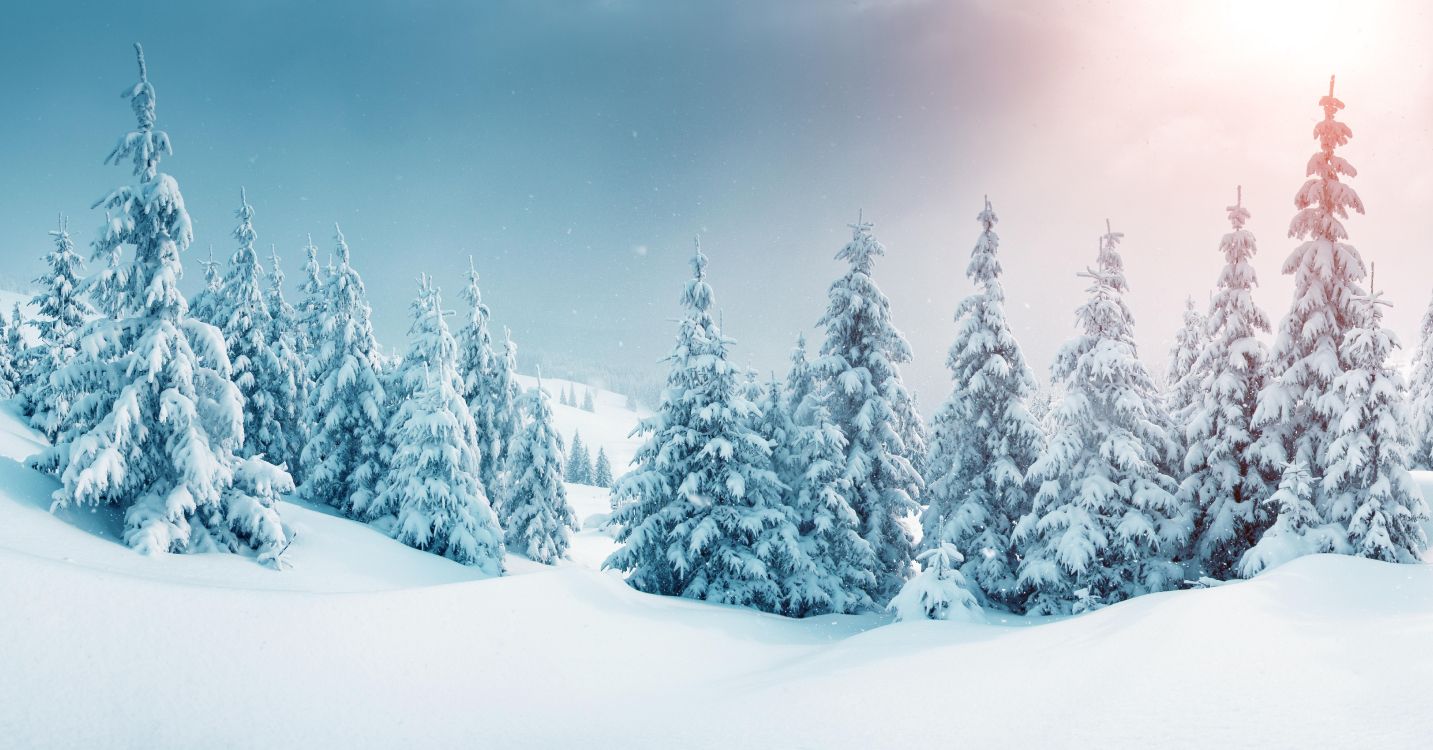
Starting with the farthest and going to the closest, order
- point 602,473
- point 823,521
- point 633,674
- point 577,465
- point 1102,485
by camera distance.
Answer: point 577,465 → point 602,473 → point 823,521 → point 1102,485 → point 633,674

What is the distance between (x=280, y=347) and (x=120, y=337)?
19.6 m

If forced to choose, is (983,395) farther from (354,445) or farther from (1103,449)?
(354,445)

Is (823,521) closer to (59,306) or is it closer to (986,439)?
→ (986,439)

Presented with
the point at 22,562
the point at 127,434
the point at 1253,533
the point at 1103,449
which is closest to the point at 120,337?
the point at 127,434

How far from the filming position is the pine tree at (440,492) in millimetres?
26000

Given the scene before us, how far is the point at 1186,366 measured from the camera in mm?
26922

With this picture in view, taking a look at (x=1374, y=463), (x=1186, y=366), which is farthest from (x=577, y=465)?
(x=1374, y=463)

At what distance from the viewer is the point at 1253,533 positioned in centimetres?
1945

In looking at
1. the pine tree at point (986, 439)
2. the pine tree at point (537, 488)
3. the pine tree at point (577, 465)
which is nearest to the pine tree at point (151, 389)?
the pine tree at point (537, 488)

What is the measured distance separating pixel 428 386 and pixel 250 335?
427 inches

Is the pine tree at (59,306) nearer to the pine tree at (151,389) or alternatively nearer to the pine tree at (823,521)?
the pine tree at (151,389)

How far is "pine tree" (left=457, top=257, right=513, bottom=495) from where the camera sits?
33.6 m

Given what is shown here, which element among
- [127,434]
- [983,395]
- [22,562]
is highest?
[983,395]

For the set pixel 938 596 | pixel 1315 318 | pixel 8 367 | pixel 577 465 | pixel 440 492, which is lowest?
pixel 577 465
